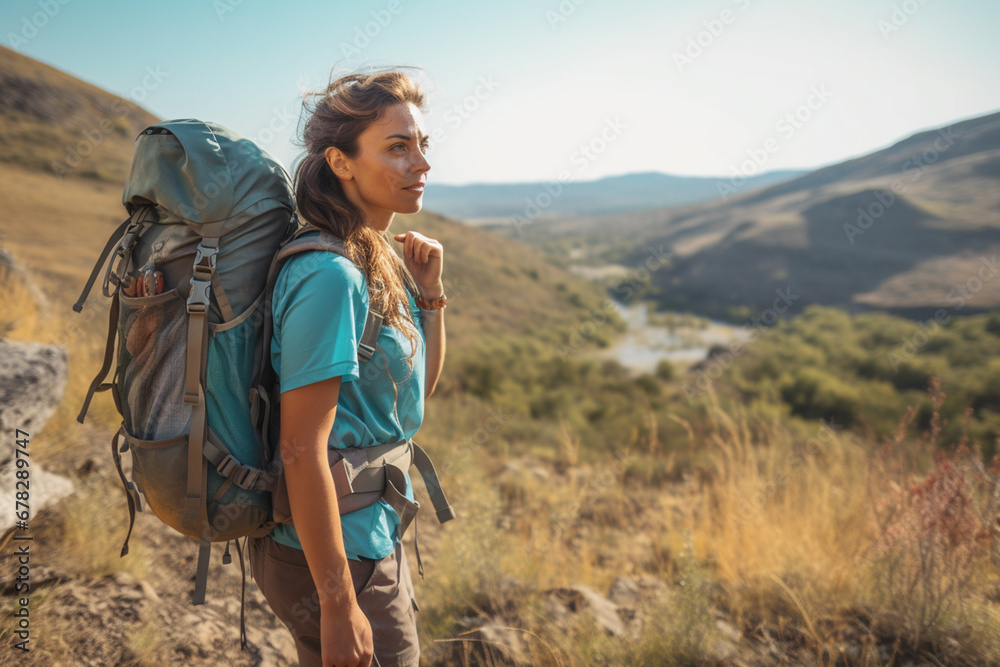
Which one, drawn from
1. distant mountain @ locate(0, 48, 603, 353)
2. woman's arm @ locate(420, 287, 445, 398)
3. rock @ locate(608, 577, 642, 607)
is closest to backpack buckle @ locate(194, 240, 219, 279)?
woman's arm @ locate(420, 287, 445, 398)

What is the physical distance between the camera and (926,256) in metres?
42.4

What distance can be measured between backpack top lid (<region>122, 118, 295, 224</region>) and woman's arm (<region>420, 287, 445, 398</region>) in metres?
0.65

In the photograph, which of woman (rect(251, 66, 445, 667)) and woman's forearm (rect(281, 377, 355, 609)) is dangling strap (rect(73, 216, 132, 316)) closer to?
woman (rect(251, 66, 445, 667))

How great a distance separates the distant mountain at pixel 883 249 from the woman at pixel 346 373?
4141cm

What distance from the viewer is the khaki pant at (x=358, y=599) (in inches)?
52.8

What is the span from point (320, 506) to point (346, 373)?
300 millimetres

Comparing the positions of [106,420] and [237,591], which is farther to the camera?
[106,420]

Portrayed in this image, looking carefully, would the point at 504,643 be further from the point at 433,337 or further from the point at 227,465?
the point at 227,465

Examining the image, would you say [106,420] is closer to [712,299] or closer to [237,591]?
[237,591]

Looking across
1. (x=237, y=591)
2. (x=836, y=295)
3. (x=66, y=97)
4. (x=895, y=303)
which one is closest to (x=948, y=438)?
(x=237, y=591)

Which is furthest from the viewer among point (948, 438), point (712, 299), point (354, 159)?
point (712, 299)

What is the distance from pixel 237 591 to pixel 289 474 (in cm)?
240

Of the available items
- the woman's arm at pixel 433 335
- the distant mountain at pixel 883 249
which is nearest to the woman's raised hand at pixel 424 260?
the woman's arm at pixel 433 335

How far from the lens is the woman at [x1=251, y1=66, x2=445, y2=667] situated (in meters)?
1.15
